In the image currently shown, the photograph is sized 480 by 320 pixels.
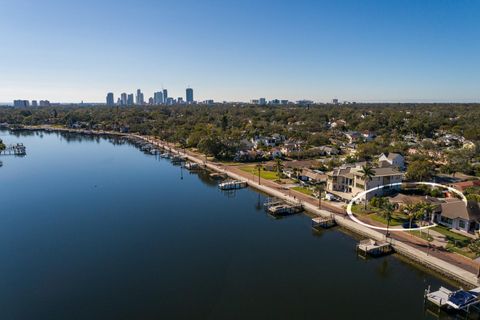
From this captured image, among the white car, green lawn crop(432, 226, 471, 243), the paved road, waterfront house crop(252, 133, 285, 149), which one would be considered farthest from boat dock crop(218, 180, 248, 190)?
waterfront house crop(252, 133, 285, 149)

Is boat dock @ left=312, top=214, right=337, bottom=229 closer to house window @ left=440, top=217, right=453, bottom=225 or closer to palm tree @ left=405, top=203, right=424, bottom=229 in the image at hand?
palm tree @ left=405, top=203, right=424, bottom=229

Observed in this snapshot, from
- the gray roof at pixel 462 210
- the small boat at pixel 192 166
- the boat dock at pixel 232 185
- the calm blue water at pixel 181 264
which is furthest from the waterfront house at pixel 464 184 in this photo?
the small boat at pixel 192 166

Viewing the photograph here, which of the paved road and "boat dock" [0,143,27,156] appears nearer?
the paved road

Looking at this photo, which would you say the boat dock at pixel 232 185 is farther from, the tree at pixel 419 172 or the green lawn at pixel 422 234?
the green lawn at pixel 422 234

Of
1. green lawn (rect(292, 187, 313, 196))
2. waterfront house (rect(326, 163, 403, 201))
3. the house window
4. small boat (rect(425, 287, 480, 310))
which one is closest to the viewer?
small boat (rect(425, 287, 480, 310))

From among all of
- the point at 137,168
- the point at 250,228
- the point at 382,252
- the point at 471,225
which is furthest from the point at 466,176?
the point at 137,168

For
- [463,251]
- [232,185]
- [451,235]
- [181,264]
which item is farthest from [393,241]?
[232,185]

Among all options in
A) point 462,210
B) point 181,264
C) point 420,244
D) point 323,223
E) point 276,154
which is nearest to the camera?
point 181,264

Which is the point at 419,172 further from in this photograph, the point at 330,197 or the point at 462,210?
the point at 462,210
